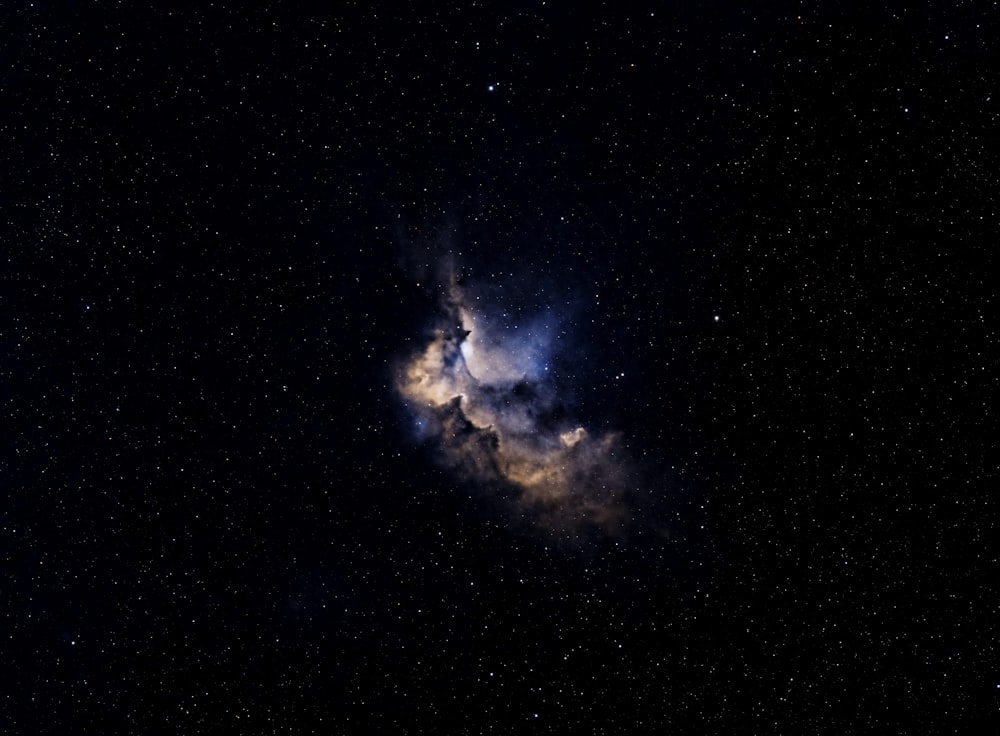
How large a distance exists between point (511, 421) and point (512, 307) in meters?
1.06

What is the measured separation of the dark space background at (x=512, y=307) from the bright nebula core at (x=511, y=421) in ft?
0.70

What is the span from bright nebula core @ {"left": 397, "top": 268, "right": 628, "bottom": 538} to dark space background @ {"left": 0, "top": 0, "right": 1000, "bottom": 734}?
0.70ft

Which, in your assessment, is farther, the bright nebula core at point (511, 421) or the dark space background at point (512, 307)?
the bright nebula core at point (511, 421)

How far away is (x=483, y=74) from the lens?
176 inches

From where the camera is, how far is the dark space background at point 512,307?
14.6 feet

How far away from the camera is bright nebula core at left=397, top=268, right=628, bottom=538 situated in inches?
194

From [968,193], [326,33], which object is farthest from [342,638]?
[968,193]

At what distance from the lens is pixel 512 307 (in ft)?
15.9

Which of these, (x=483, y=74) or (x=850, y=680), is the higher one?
(x=483, y=74)

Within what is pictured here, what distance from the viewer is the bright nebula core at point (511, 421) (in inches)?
194

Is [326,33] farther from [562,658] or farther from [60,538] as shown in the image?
[562,658]

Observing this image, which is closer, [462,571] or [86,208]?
[86,208]

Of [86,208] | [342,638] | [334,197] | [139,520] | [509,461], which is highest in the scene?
[334,197]

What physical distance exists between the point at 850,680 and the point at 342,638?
487 cm
